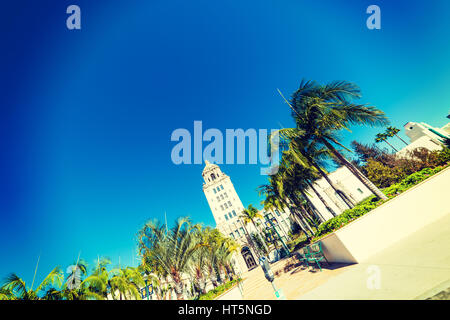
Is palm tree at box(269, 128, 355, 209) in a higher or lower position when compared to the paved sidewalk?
higher

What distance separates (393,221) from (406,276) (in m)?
3.94

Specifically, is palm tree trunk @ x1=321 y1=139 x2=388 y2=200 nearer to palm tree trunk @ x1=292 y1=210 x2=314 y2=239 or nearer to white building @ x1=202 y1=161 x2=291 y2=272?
palm tree trunk @ x1=292 y1=210 x2=314 y2=239

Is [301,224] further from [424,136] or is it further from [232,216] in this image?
[424,136]

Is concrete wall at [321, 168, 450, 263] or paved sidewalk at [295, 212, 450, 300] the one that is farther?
concrete wall at [321, 168, 450, 263]

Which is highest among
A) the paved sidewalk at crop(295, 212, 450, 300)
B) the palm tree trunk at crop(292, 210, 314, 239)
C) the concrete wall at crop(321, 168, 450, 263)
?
the palm tree trunk at crop(292, 210, 314, 239)

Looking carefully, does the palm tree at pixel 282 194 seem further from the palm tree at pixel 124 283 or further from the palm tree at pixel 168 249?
the palm tree at pixel 124 283

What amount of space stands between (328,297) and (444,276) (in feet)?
7.16

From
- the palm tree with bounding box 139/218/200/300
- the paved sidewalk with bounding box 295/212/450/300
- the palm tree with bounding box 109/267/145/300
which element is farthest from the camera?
the palm tree with bounding box 109/267/145/300

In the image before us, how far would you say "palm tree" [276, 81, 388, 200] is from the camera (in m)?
9.45

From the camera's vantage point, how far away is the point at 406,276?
3.21m

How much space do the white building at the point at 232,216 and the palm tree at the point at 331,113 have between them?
67.2 ft

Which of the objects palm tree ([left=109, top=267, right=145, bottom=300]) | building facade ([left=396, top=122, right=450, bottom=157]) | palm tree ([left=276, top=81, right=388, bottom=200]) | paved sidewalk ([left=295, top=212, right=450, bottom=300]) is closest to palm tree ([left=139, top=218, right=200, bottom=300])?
palm tree ([left=109, top=267, right=145, bottom=300])

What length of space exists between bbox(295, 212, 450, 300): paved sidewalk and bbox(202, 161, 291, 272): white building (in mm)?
24730
